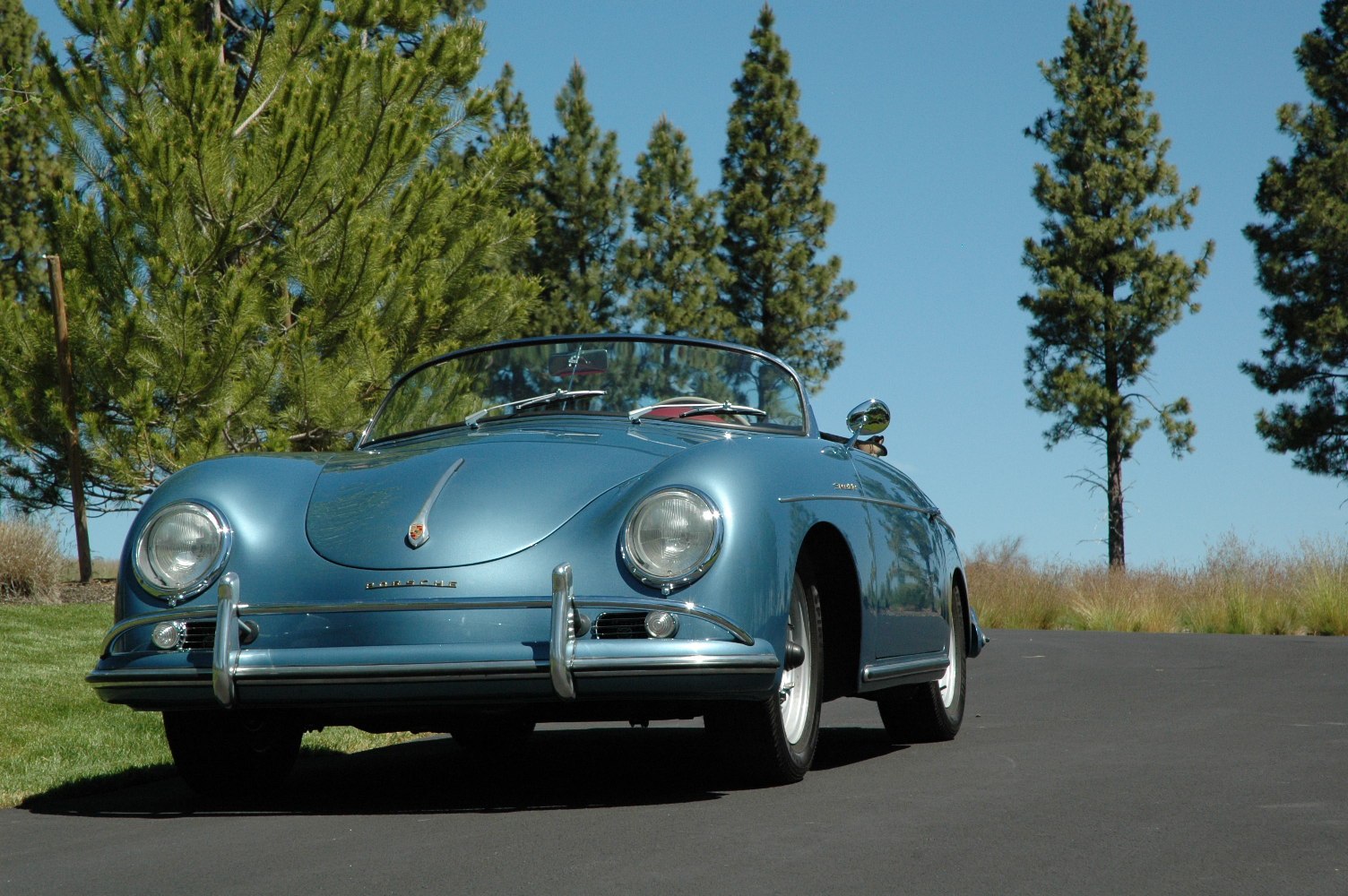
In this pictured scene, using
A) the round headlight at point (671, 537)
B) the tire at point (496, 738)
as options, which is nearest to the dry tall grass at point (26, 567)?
the tire at point (496, 738)

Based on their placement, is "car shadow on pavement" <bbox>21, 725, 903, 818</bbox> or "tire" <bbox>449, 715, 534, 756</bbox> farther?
"tire" <bbox>449, 715, 534, 756</bbox>

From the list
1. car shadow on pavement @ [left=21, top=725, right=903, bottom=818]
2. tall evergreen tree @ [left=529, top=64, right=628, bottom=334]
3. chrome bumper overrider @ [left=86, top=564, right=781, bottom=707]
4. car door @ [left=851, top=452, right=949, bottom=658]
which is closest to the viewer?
chrome bumper overrider @ [left=86, top=564, right=781, bottom=707]

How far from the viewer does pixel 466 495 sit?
467 cm

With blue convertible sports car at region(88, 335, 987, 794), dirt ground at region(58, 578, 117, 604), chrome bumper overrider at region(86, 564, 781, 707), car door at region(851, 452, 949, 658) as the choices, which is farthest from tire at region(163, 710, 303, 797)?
→ dirt ground at region(58, 578, 117, 604)

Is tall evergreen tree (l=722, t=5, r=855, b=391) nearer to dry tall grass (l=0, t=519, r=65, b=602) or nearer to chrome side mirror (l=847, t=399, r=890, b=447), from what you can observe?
dry tall grass (l=0, t=519, r=65, b=602)

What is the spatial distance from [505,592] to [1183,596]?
707 inches

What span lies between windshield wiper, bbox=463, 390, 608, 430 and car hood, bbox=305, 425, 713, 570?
0.72 metres

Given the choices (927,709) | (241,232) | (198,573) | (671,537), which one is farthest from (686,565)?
(241,232)

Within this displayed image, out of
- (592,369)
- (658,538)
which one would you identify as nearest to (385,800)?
(658,538)

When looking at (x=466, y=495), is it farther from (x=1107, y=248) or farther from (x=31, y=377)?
(x=1107, y=248)

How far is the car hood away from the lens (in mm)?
4508

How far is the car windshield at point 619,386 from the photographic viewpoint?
591 centimetres

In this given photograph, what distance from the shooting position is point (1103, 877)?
347 cm

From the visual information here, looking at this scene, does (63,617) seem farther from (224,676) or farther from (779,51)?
(779,51)
